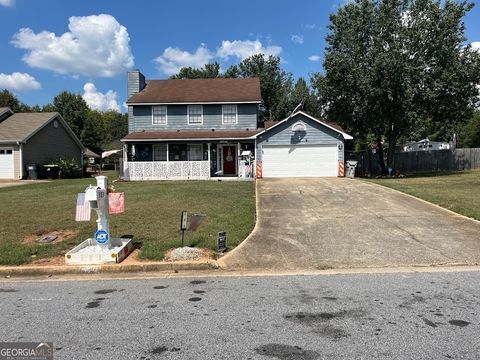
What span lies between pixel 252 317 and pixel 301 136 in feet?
72.2

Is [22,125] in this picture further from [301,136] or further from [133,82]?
[301,136]

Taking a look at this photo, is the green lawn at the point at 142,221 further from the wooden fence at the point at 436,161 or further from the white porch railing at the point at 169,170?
the wooden fence at the point at 436,161

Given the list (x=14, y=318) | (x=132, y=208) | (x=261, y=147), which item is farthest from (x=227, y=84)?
(x=14, y=318)

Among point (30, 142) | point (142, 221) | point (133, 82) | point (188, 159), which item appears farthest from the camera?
point (30, 142)

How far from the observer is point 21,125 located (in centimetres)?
3316

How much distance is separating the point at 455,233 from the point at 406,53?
783 inches

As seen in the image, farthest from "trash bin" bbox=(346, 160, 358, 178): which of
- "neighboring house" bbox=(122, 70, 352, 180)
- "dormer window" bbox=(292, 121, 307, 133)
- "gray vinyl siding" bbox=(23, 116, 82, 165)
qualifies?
"gray vinyl siding" bbox=(23, 116, 82, 165)

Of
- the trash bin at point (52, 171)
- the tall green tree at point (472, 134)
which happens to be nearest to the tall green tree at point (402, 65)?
the trash bin at point (52, 171)

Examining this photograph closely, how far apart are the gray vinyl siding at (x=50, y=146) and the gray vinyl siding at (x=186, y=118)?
8265mm

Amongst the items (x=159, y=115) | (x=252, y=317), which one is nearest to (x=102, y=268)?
(x=252, y=317)

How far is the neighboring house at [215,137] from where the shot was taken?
86.8 ft

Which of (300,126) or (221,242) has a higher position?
(300,126)

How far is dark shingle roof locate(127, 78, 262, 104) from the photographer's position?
95.9ft

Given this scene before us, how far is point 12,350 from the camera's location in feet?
14.3
